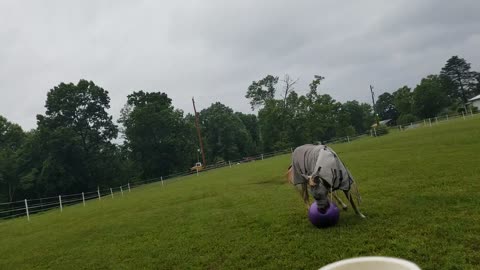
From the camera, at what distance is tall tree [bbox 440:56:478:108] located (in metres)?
88.1

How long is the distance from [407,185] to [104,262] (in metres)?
6.72

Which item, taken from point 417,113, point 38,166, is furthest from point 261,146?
point 38,166

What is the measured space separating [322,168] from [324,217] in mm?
832

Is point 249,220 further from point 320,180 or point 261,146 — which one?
point 261,146

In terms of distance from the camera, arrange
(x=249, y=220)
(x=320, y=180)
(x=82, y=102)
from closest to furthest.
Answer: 1. (x=320, y=180)
2. (x=249, y=220)
3. (x=82, y=102)

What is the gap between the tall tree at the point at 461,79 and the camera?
289 ft

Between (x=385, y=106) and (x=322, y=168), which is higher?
(x=385, y=106)

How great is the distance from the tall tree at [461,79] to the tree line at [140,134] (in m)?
15.6

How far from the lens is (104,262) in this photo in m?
6.77

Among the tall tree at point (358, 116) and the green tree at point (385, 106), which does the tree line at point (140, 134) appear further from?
the green tree at point (385, 106)

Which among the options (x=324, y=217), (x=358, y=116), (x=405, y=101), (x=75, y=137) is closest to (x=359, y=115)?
(x=358, y=116)

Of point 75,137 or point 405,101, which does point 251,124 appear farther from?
point 75,137

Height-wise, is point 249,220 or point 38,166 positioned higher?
point 38,166

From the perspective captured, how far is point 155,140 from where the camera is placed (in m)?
52.1
